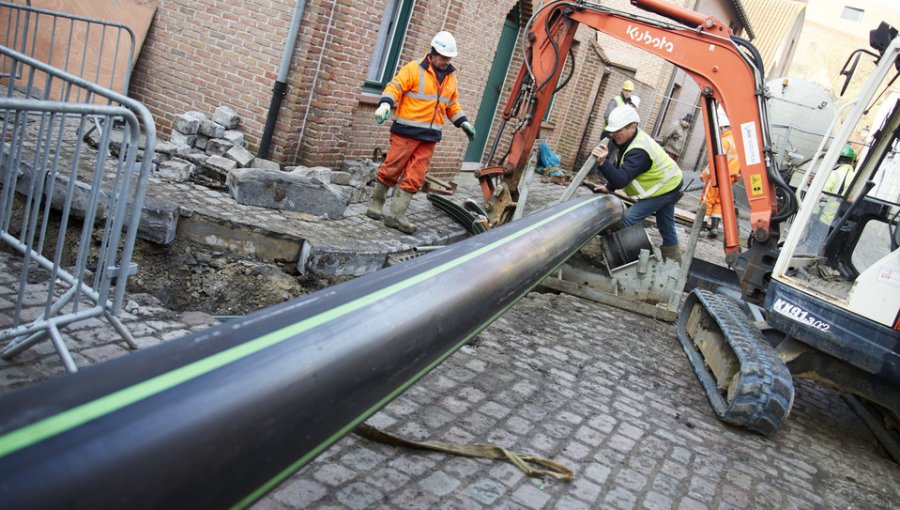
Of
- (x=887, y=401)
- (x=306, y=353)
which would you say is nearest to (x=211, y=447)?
(x=306, y=353)

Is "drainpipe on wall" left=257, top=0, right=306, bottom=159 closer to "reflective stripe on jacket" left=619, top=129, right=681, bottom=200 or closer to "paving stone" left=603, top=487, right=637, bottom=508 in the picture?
"reflective stripe on jacket" left=619, top=129, right=681, bottom=200

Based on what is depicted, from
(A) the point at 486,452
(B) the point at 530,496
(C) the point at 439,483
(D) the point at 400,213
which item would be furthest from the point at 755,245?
(C) the point at 439,483

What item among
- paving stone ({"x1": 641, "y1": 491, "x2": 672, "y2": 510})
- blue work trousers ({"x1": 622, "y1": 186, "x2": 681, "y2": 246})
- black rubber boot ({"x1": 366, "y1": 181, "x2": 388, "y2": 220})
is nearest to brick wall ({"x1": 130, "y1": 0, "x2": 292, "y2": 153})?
black rubber boot ({"x1": 366, "y1": 181, "x2": 388, "y2": 220})

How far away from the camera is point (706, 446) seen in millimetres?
5133

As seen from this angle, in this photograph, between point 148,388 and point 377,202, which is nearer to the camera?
point 148,388

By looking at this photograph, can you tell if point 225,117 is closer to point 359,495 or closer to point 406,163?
point 406,163

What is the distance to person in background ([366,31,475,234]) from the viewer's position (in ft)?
25.8

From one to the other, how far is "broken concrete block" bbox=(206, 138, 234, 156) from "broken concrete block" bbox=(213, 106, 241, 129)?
439mm

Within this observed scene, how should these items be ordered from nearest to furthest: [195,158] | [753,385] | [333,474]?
[333,474] < [753,385] < [195,158]

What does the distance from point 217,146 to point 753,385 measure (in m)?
5.79

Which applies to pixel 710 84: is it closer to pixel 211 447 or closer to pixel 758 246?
pixel 758 246

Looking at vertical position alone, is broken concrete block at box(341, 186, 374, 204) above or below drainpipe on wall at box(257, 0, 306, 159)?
below

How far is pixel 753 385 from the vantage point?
210 inches

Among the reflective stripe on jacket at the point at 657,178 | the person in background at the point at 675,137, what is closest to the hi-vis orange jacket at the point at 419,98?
the reflective stripe on jacket at the point at 657,178
